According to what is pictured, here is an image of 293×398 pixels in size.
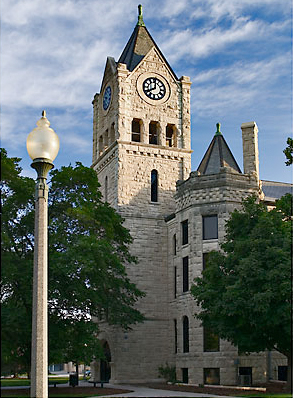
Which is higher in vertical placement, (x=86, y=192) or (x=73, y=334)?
(x=86, y=192)

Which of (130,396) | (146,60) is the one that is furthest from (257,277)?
(146,60)

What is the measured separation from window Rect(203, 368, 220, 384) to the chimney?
13755mm

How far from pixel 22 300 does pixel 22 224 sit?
3.87 metres

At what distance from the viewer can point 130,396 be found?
83.2 ft

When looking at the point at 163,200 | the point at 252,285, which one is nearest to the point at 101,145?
the point at 163,200

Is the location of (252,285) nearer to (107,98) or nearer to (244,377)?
(244,377)

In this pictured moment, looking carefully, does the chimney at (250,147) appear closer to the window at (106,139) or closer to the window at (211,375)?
the window at (106,139)

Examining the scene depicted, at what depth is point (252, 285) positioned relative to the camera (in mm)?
24781

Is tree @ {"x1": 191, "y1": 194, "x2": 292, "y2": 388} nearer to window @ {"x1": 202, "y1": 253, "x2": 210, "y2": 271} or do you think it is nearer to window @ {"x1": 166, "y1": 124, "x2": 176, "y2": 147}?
window @ {"x1": 202, "y1": 253, "x2": 210, "y2": 271}

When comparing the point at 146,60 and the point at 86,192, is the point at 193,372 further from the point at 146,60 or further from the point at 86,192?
the point at 146,60

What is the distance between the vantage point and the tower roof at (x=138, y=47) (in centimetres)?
4453

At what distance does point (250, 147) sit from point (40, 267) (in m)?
31.2

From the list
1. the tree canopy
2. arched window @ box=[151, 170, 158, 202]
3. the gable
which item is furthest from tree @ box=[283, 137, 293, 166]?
the gable

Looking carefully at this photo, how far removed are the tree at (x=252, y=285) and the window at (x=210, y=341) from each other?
5081 millimetres
